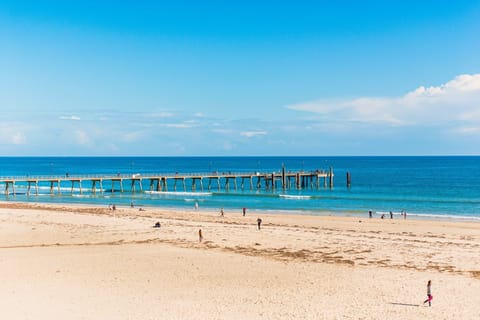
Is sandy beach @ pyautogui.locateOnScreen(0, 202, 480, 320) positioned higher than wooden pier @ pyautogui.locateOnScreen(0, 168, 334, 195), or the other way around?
wooden pier @ pyautogui.locateOnScreen(0, 168, 334, 195)

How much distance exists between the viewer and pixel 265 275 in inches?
846

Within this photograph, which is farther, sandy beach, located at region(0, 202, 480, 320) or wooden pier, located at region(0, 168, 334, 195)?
wooden pier, located at region(0, 168, 334, 195)

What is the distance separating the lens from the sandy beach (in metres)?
16.8

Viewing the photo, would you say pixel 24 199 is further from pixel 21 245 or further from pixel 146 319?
pixel 146 319

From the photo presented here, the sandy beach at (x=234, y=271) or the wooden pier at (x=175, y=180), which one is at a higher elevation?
the wooden pier at (x=175, y=180)

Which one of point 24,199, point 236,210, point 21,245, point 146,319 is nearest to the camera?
point 146,319

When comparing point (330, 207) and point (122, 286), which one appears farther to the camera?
point (330, 207)

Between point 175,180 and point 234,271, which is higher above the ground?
point 175,180

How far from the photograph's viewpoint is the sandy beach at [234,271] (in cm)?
1684

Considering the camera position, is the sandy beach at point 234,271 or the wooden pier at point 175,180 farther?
the wooden pier at point 175,180

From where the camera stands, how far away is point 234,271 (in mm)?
22281

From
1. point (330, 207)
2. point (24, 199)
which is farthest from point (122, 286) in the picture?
point (24, 199)

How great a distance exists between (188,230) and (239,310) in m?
17.9

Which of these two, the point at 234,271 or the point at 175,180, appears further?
the point at 175,180
